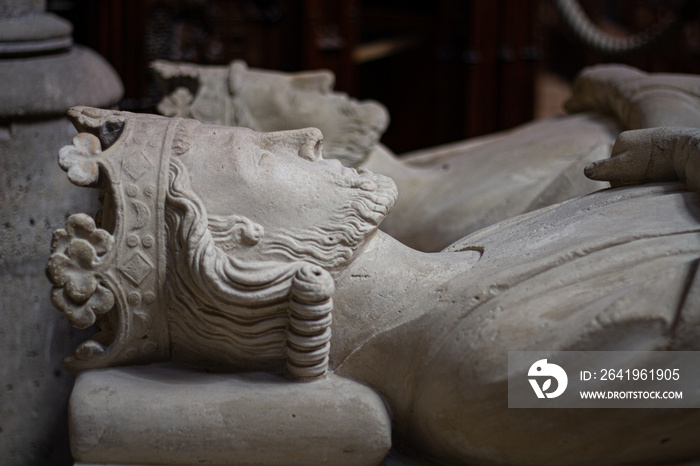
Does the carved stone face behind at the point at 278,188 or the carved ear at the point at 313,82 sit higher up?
the carved stone face behind at the point at 278,188

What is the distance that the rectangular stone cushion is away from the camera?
64.2 inches

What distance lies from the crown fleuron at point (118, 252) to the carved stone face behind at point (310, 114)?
45.0 inches

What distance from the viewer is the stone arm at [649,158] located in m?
1.81

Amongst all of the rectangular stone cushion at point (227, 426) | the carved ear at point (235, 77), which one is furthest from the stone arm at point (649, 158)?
the carved ear at point (235, 77)

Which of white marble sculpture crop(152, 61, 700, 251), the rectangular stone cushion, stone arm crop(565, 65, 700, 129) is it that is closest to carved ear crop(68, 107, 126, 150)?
the rectangular stone cushion

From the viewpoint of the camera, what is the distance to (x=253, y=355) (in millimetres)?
1719

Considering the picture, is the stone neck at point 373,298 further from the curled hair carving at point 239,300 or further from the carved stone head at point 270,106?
the carved stone head at point 270,106

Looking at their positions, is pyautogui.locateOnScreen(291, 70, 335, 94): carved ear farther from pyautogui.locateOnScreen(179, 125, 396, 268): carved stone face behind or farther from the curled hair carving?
the curled hair carving

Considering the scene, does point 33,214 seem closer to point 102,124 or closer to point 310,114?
point 102,124

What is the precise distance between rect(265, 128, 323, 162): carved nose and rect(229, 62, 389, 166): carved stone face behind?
1.04 meters

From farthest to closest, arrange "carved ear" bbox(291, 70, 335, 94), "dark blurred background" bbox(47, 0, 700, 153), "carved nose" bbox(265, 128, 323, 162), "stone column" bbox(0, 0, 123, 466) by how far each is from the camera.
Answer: "dark blurred background" bbox(47, 0, 700, 153) < "carved ear" bbox(291, 70, 335, 94) < "stone column" bbox(0, 0, 123, 466) < "carved nose" bbox(265, 128, 323, 162)

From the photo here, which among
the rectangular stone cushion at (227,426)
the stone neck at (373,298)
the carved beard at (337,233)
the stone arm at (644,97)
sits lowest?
the rectangular stone cushion at (227,426)

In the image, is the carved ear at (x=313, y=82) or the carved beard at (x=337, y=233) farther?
the carved ear at (x=313, y=82)

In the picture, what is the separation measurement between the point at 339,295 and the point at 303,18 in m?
3.20
